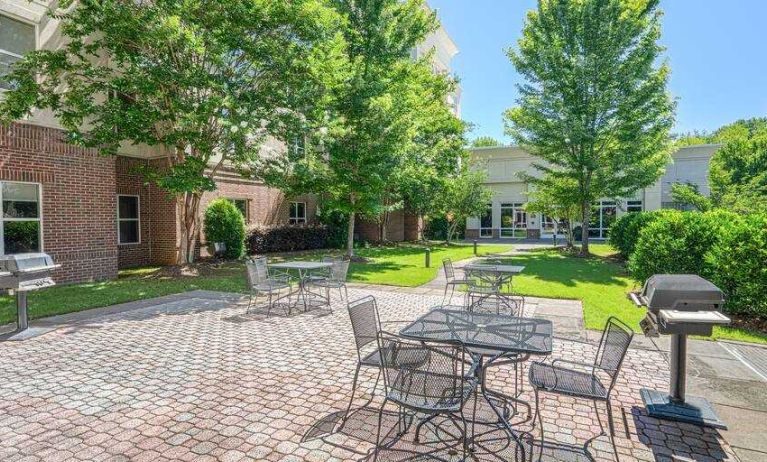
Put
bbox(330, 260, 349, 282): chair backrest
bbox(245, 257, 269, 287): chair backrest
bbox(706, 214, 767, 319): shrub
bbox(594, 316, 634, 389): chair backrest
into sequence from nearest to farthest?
1. bbox(594, 316, 634, 389): chair backrest
2. bbox(706, 214, 767, 319): shrub
3. bbox(245, 257, 269, 287): chair backrest
4. bbox(330, 260, 349, 282): chair backrest

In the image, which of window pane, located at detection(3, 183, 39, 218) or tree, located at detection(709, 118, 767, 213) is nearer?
window pane, located at detection(3, 183, 39, 218)

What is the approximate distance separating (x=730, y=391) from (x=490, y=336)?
289 centimetres

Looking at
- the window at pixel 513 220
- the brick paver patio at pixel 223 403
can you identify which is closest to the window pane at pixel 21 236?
the brick paver patio at pixel 223 403

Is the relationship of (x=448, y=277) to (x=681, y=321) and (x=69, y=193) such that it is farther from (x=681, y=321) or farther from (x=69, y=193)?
(x=69, y=193)

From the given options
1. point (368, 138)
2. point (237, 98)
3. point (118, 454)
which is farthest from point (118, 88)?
point (118, 454)

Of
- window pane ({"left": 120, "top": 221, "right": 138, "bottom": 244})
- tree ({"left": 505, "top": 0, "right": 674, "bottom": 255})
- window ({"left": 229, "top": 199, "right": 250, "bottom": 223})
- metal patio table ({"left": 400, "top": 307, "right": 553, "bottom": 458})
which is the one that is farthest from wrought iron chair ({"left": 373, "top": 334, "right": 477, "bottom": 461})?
window ({"left": 229, "top": 199, "right": 250, "bottom": 223})

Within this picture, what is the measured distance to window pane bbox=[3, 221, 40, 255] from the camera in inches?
394

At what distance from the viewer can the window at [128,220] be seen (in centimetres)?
1400

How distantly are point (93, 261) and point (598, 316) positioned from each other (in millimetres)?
12310

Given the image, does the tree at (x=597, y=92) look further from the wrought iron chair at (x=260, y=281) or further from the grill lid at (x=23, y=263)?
the grill lid at (x=23, y=263)

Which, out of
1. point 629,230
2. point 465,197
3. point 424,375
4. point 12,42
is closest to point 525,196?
point 465,197

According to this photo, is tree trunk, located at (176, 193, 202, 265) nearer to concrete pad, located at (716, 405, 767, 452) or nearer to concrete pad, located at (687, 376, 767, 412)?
concrete pad, located at (687, 376, 767, 412)

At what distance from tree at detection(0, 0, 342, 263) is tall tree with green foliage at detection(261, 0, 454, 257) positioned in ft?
6.93

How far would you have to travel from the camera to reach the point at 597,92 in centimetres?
1755
